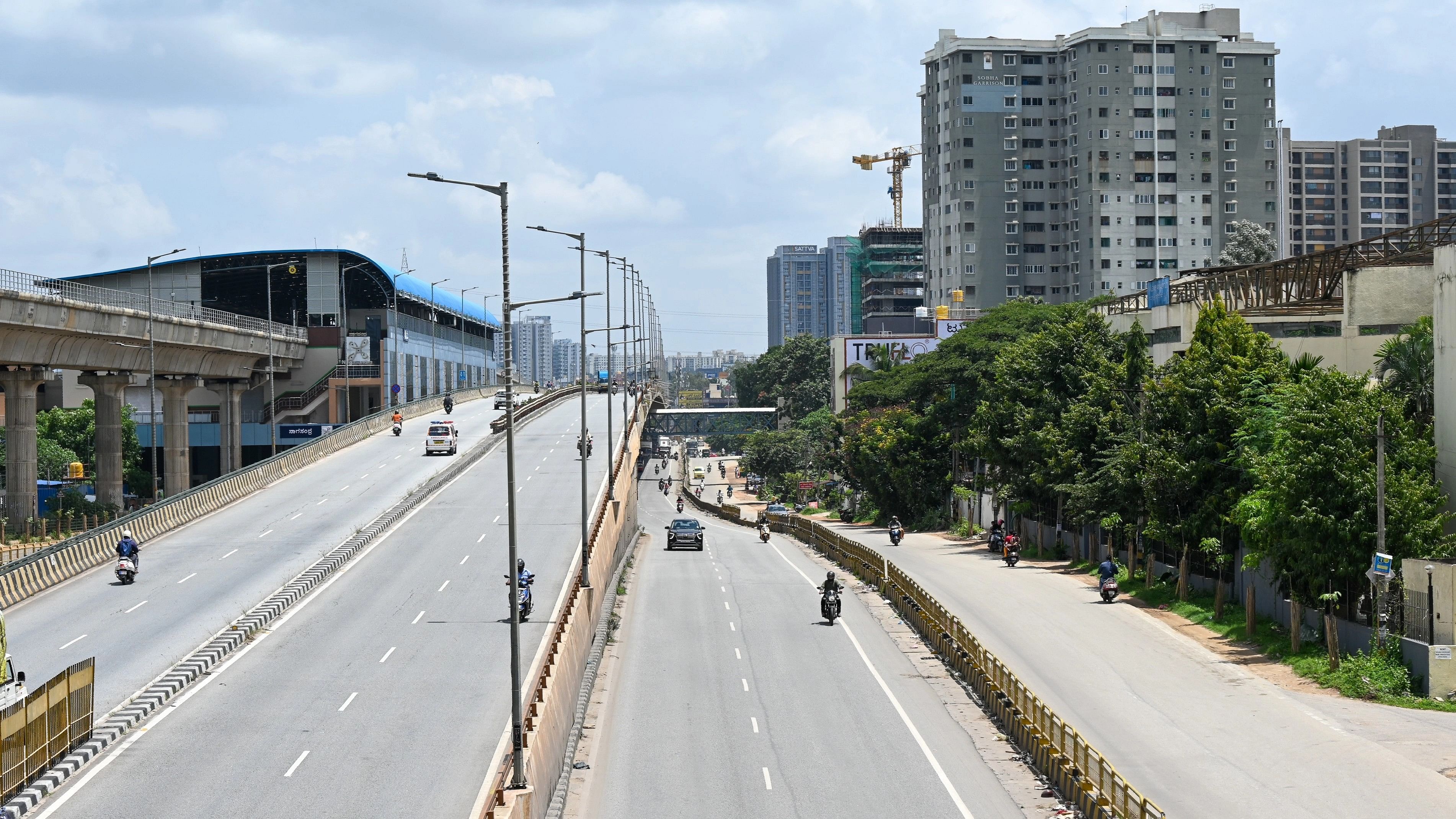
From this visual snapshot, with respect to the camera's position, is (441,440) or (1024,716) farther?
(441,440)

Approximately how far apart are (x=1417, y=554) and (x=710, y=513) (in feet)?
313

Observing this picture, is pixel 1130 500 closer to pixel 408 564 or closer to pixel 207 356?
pixel 408 564

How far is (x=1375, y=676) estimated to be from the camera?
30.1 metres

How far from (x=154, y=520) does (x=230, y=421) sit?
41.7 meters

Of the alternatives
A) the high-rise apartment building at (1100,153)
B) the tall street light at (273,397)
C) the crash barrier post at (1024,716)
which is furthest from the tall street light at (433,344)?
the crash barrier post at (1024,716)

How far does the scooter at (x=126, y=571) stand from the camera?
42094 millimetres

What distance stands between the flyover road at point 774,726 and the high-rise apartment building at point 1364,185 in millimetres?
158796

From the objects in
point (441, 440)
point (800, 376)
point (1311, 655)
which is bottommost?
point (1311, 655)

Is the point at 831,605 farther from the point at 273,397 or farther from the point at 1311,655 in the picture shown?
the point at 273,397

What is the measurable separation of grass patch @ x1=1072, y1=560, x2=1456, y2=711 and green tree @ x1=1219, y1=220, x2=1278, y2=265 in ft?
204

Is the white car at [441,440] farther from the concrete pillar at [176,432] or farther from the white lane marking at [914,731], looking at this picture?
the white lane marking at [914,731]

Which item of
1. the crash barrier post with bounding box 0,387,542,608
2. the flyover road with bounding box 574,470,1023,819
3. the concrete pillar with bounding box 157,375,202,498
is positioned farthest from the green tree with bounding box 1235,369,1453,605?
the concrete pillar with bounding box 157,375,202,498

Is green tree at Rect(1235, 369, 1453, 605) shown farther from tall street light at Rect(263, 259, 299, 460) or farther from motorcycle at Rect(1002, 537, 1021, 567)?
tall street light at Rect(263, 259, 299, 460)

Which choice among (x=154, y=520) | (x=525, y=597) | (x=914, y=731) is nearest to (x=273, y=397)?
(x=154, y=520)
